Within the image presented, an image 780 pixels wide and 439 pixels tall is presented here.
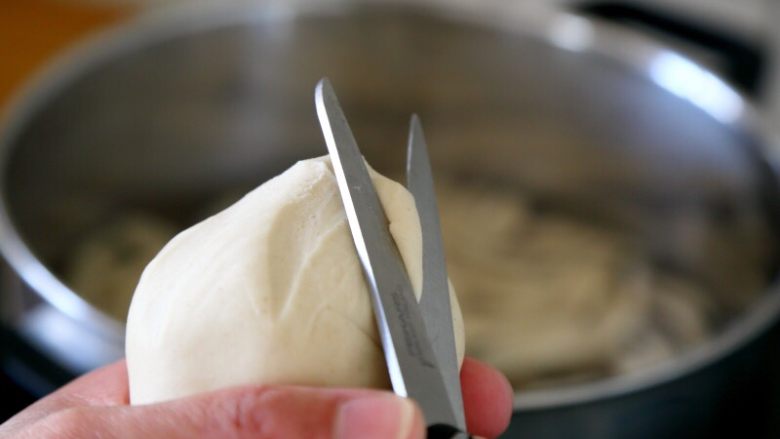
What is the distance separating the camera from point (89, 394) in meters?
0.49

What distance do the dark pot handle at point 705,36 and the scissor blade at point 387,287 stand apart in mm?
979

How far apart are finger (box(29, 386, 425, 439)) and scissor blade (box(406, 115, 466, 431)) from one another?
58 mm

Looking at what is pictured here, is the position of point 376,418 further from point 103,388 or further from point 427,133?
point 427,133

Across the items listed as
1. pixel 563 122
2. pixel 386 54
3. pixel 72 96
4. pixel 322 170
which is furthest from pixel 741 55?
pixel 322 170

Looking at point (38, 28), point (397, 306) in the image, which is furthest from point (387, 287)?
point (38, 28)

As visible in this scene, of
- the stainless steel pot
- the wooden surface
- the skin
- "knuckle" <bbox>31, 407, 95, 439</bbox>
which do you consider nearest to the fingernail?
the skin

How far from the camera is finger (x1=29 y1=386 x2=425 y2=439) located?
0.36 metres

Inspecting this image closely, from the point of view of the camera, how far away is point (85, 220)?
1.23 meters

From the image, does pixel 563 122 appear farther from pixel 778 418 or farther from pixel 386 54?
pixel 778 418

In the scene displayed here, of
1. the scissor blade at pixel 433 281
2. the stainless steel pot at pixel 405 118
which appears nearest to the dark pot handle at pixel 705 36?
the stainless steel pot at pixel 405 118

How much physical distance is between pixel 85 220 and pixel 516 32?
623mm

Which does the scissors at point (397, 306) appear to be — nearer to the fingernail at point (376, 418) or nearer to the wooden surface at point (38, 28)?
the fingernail at point (376, 418)

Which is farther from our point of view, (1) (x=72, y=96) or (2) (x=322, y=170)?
(1) (x=72, y=96)

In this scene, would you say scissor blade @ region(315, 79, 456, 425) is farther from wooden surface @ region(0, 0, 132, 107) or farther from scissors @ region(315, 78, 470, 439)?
wooden surface @ region(0, 0, 132, 107)
